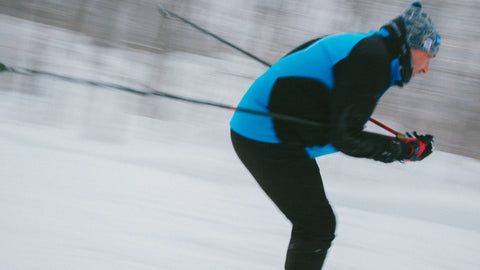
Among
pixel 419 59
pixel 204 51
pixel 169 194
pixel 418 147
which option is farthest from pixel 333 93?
pixel 204 51

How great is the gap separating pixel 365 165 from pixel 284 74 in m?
3.12

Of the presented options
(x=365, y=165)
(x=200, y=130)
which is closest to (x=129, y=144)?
(x=200, y=130)

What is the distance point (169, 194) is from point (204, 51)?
303 cm

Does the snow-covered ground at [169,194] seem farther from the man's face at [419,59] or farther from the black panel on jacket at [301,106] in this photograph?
the man's face at [419,59]

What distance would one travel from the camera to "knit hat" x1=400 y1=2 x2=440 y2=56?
1348 mm

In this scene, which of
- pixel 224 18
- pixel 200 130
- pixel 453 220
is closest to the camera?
pixel 453 220

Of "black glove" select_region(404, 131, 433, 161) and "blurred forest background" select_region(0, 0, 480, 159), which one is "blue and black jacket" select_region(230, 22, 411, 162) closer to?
"black glove" select_region(404, 131, 433, 161)

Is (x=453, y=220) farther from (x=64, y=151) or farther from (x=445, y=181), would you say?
(x=64, y=151)

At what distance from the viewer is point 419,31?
135 centimetres

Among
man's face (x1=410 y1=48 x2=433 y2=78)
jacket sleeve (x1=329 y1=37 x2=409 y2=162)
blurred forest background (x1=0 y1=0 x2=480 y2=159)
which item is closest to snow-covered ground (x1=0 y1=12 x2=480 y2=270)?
blurred forest background (x1=0 y1=0 x2=480 y2=159)

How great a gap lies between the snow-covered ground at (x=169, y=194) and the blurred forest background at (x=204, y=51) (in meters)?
0.05

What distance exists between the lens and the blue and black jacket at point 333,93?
128 centimetres

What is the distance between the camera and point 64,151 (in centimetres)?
350

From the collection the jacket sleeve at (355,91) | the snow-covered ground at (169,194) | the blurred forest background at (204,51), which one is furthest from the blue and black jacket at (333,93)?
Answer: the blurred forest background at (204,51)
